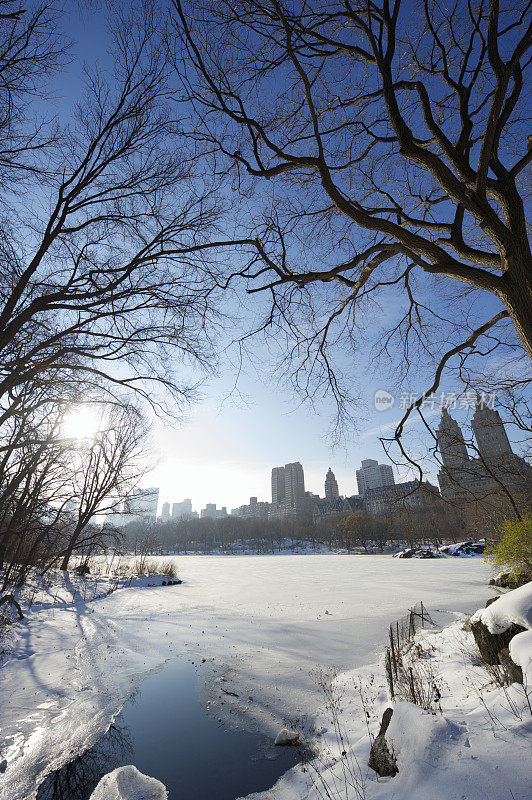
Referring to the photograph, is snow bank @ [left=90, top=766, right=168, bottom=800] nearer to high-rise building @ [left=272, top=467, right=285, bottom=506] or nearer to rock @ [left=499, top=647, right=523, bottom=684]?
rock @ [left=499, top=647, right=523, bottom=684]

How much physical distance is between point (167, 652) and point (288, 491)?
142 meters

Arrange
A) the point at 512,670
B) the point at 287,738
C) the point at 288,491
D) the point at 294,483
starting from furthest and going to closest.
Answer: the point at 288,491 < the point at 294,483 < the point at 287,738 < the point at 512,670

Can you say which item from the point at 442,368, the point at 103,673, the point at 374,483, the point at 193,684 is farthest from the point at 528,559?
the point at 374,483

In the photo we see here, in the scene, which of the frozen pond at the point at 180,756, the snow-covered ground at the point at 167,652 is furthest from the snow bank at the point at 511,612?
the frozen pond at the point at 180,756

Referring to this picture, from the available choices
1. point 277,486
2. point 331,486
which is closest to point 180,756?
point 331,486

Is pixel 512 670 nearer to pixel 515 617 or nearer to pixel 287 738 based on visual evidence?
pixel 515 617

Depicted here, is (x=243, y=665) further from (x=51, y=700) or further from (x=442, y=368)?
(x=442, y=368)

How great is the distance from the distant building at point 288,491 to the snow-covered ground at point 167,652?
12705 centimetres

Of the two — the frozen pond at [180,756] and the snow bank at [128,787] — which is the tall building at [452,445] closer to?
the frozen pond at [180,756]

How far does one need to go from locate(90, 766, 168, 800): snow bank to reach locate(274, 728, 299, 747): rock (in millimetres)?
1371

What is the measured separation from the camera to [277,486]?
14925 cm

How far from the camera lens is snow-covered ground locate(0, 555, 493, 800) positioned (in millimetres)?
4117

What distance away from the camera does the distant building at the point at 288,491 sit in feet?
453

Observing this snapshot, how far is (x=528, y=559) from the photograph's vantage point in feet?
28.7
